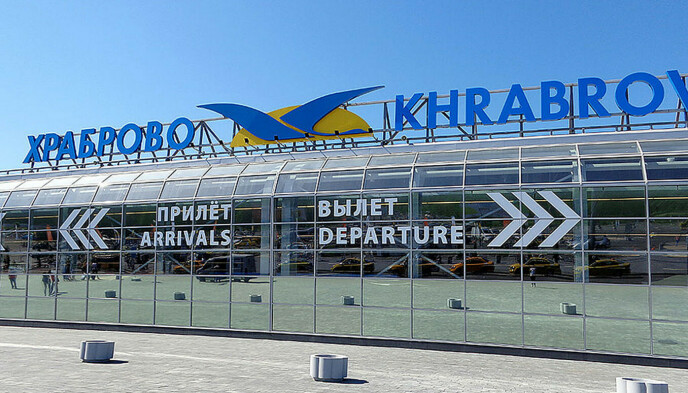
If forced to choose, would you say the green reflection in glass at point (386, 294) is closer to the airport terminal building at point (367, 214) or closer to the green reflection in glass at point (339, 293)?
the green reflection in glass at point (339, 293)

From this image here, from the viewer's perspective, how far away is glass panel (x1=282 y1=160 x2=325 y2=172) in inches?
1094

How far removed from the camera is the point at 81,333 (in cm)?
2811

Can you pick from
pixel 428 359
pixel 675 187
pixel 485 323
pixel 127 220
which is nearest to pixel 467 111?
pixel 675 187

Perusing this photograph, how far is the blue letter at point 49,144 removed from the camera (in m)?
37.3

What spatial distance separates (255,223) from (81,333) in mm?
9618

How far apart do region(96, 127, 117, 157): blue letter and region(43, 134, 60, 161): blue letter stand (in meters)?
3.54

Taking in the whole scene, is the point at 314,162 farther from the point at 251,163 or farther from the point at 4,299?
the point at 4,299

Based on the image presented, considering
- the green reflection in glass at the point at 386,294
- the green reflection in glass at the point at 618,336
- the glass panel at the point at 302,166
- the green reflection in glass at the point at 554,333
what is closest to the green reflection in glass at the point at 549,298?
the green reflection in glass at the point at 618,336

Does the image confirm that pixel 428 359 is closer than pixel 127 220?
Yes

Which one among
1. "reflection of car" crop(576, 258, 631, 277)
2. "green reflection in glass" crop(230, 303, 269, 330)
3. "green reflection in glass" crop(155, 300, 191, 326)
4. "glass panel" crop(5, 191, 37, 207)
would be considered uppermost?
"glass panel" crop(5, 191, 37, 207)

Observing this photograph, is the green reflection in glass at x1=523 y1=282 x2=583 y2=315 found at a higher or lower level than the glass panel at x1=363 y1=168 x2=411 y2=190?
lower

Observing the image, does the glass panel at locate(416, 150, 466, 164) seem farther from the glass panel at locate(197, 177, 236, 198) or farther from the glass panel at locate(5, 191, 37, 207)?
the glass panel at locate(5, 191, 37, 207)

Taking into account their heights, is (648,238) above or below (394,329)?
above

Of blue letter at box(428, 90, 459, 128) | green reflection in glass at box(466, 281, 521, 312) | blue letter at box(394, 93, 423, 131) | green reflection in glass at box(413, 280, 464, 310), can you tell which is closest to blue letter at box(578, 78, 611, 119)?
blue letter at box(428, 90, 459, 128)
